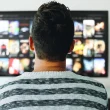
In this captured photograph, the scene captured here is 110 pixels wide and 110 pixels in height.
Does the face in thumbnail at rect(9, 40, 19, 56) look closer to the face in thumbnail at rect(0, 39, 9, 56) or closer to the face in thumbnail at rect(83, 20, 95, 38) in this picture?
the face in thumbnail at rect(0, 39, 9, 56)

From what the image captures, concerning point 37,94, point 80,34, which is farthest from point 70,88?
point 80,34

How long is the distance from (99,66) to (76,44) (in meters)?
0.32

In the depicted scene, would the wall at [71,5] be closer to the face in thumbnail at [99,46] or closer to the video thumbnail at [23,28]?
the video thumbnail at [23,28]

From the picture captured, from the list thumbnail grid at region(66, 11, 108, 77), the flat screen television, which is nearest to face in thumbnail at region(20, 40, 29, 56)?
the flat screen television

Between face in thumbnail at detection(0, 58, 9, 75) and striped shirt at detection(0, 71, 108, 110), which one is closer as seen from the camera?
striped shirt at detection(0, 71, 108, 110)

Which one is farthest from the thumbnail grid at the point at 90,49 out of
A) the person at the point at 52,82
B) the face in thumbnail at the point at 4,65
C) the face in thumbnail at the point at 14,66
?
the person at the point at 52,82

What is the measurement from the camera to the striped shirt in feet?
2.49

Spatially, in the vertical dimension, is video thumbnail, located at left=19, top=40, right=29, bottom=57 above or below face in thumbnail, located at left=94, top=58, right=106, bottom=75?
above

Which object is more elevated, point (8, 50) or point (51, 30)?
point (51, 30)

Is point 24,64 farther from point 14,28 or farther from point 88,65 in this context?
point 88,65

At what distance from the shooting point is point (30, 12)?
9.21ft

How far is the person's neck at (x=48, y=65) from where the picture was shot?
81 cm

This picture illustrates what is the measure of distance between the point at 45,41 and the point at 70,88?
15cm

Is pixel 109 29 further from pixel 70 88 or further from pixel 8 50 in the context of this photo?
pixel 70 88
